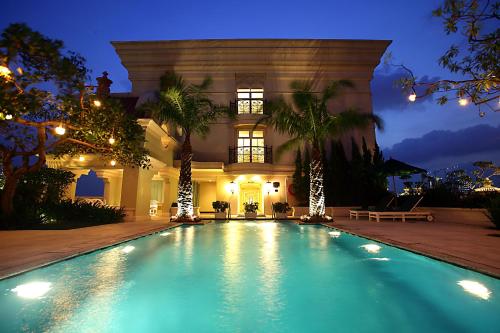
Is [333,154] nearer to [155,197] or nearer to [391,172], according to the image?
[391,172]

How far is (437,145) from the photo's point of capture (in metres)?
181

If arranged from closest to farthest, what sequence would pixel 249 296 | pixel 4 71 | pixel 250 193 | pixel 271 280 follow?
pixel 249 296
pixel 271 280
pixel 4 71
pixel 250 193

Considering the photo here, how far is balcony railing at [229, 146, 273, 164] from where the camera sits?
2134cm

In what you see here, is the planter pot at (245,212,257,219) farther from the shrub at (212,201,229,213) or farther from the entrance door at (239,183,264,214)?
the entrance door at (239,183,264,214)

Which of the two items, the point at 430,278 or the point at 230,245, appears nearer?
the point at 430,278

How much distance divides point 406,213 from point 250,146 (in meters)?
11.6

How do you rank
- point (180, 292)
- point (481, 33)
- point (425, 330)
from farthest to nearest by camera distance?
point (481, 33) → point (180, 292) → point (425, 330)

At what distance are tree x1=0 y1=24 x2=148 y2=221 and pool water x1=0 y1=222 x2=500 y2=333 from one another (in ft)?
20.2

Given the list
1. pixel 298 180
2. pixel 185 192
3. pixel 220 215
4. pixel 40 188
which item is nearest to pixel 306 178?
pixel 298 180

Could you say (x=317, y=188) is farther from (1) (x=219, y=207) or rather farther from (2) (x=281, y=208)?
(1) (x=219, y=207)

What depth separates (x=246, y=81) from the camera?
22.3 meters

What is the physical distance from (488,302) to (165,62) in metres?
23.6

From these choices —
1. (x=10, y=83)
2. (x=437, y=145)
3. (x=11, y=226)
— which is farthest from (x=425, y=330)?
(x=437, y=145)

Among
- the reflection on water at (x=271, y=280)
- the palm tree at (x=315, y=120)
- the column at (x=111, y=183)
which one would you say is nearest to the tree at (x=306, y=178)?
the palm tree at (x=315, y=120)
